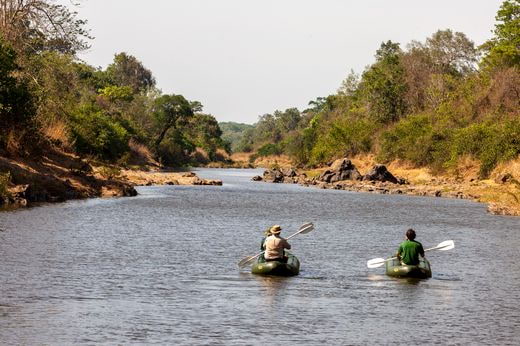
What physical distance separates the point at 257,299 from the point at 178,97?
12629cm

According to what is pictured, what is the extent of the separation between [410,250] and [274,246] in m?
5.05

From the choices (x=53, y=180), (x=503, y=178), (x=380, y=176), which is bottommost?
(x=53, y=180)

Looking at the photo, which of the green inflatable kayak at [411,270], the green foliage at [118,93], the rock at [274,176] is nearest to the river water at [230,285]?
the green inflatable kayak at [411,270]

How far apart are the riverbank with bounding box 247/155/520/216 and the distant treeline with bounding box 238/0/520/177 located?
5.14 feet

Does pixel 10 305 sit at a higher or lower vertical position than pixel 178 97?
lower

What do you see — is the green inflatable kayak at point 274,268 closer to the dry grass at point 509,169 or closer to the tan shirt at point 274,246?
the tan shirt at point 274,246

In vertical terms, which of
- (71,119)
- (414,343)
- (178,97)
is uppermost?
(178,97)

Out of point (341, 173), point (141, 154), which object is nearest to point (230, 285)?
point (341, 173)

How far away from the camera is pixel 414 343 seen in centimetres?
2067

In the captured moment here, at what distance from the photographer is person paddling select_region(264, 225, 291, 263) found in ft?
97.6

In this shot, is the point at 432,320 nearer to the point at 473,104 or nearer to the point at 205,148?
the point at 473,104

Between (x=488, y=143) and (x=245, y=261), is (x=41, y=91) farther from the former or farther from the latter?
(x=488, y=143)

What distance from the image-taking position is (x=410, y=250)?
30.1 m

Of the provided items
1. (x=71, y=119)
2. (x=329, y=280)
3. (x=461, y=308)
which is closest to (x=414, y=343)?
(x=461, y=308)
